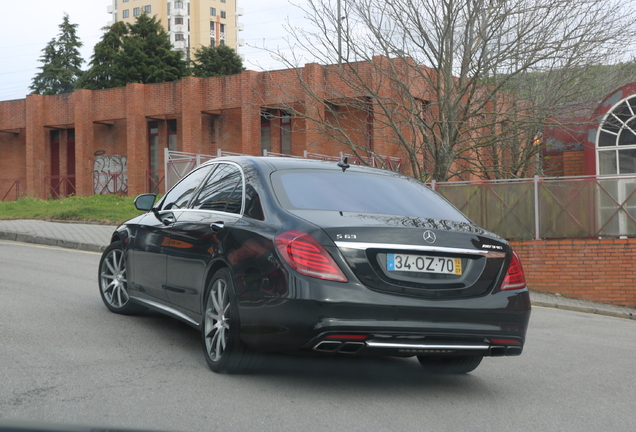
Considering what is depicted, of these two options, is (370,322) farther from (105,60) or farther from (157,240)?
(105,60)

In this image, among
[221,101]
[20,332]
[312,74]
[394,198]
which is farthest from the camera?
[221,101]

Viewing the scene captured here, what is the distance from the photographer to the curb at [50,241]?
1506 centimetres

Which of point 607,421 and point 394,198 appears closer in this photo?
point 607,421

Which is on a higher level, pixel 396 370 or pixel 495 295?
pixel 495 295

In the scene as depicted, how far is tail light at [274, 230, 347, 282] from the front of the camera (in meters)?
4.28

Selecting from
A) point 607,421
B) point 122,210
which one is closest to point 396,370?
point 607,421

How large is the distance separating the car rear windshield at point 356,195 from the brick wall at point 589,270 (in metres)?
9.38

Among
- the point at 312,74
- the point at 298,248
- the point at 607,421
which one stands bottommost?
the point at 607,421

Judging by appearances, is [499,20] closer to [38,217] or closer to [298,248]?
[298,248]

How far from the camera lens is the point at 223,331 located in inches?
192

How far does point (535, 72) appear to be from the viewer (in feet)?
56.4

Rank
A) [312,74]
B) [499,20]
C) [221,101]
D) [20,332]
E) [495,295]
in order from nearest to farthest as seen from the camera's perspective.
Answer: [495,295]
[20,332]
[499,20]
[312,74]
[221,101]

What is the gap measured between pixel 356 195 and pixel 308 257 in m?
1.01

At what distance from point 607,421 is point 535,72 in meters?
14.1
